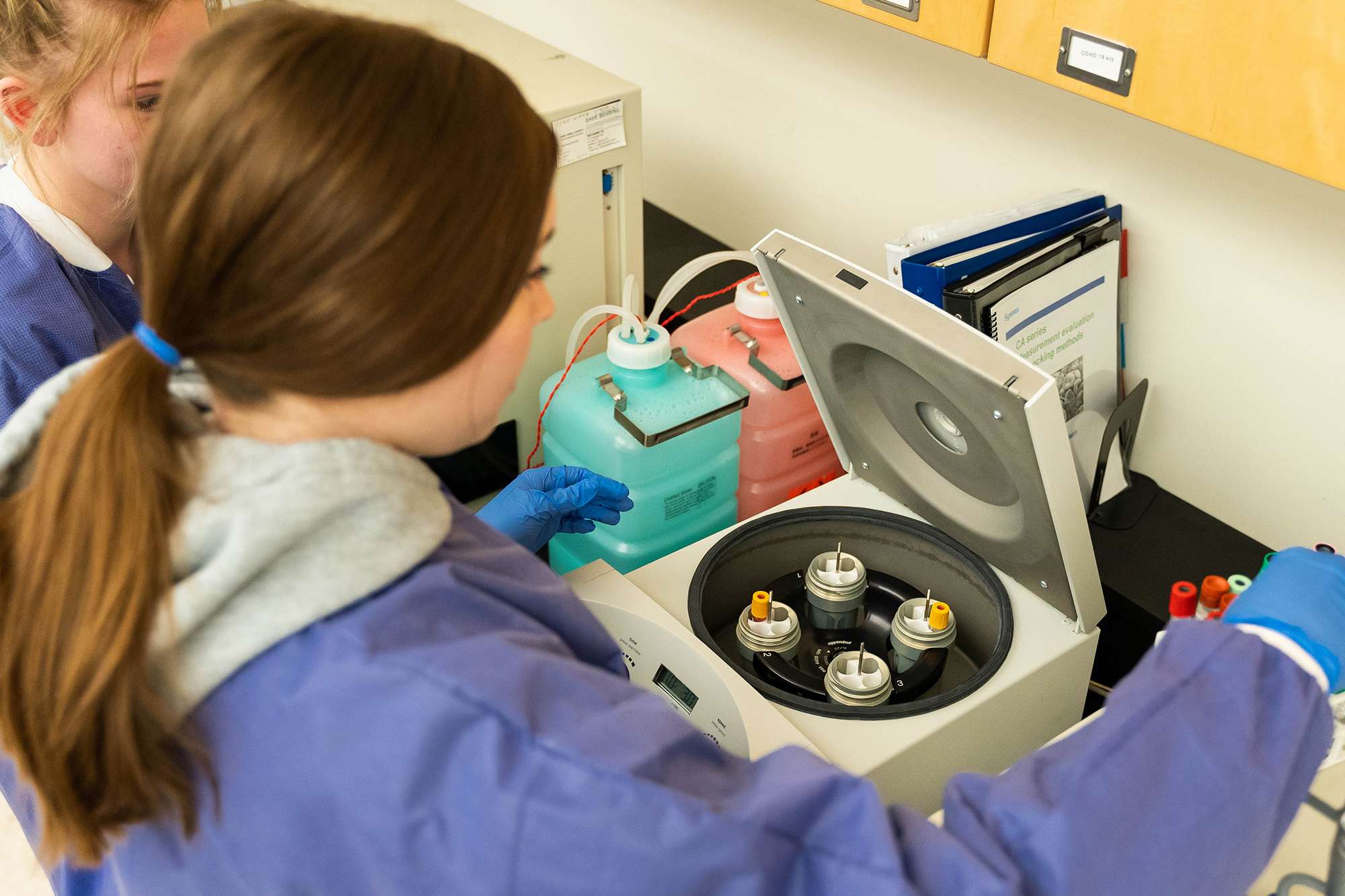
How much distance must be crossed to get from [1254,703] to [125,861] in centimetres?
88

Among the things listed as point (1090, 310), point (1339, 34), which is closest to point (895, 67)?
point (1090, 310)

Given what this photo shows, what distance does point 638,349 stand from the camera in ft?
5.52

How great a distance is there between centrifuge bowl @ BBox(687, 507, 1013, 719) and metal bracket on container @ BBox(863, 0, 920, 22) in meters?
0.65

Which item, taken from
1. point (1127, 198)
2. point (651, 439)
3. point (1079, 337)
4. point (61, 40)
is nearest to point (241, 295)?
point (61, 40)

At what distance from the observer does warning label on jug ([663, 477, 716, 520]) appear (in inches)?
68.6

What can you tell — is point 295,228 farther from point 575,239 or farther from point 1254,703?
point 575,239

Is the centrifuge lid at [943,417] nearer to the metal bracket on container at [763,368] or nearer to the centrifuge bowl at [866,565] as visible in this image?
the centrifuge bowl at [866,565]

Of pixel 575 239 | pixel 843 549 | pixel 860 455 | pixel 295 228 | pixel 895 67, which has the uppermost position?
pixel 295 228

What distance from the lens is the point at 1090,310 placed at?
157 cm

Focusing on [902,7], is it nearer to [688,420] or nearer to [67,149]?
[688,420]

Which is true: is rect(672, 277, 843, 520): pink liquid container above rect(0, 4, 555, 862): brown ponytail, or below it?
below

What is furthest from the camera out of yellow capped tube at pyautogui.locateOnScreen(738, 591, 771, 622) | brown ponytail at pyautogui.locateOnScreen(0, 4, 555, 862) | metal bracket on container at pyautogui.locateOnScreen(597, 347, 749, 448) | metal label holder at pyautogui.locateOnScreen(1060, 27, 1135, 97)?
metal bracket on container at pyautogui.locateOnScreen(597, 347, 749, 448)

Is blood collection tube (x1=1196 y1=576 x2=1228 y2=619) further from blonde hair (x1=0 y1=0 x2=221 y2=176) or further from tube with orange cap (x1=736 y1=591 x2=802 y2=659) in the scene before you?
blonde hair (x1=0 y1=0 x2=221 y2=176)

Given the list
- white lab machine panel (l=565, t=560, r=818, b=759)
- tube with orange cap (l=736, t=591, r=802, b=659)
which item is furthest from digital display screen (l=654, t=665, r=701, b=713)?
tube with orange cap (l=736, t=591, r=802, b=659)
